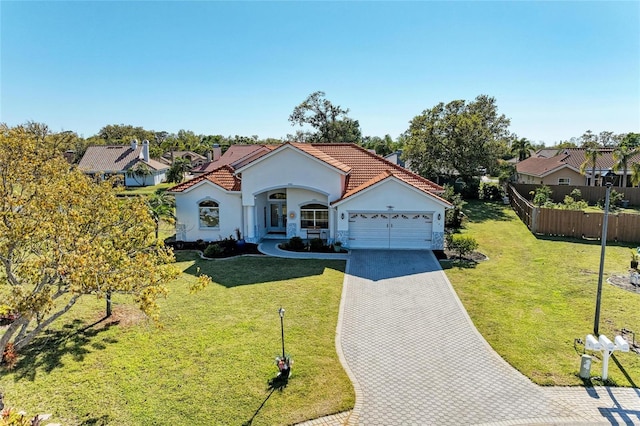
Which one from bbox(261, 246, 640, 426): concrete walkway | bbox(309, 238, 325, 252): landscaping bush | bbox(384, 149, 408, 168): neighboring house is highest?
bbox(384, 149, 408, 168): neighboring house

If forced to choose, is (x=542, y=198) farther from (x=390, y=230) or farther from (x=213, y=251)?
(x=213, y=251)

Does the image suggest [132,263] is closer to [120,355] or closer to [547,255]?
[120,355]

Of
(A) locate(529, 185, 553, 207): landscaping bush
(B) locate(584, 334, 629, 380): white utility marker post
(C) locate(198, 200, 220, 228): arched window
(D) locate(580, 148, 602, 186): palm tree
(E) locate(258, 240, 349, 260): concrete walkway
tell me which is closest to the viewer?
(B) locate(584, 334, 629, 380): white utility marker post

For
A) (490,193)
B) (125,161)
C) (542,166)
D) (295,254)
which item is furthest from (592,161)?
(125,161)

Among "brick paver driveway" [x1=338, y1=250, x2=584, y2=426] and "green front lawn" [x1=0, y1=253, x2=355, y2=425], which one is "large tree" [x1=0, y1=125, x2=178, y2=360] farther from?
"brick paver driveway" [x1=338, y1=250, x2=584, y2=426]

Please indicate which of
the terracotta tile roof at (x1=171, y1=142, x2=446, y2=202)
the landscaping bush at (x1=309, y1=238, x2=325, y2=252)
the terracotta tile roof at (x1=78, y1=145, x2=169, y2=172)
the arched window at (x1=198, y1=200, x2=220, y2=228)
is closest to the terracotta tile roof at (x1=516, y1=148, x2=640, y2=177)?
the terracotta tile roof at (x1=171, y1=142, x2=446, y2=202)

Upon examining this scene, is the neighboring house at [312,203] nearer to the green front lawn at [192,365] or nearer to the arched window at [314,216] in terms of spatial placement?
the arched window at [314,216]

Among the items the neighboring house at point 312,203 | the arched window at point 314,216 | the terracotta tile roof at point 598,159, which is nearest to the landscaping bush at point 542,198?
the terracotta tile roof at point 598,159
